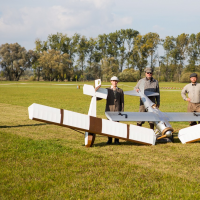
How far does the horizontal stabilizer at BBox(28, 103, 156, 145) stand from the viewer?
5672mm

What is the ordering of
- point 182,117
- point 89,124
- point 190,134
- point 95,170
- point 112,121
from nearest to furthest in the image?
point 95,170
point 89,124
point 112,121
point 190,134
point 182,117

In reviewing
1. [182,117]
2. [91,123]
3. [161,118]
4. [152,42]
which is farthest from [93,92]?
[152,42]

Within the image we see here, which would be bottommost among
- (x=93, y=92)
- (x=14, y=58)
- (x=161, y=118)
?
(x=161, y=118)

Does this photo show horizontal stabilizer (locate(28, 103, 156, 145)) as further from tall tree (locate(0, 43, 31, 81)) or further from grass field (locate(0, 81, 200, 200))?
tall tree (locate(0, 43, 31, 81))

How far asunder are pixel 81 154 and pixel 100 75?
287ft

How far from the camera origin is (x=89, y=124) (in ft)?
20.5

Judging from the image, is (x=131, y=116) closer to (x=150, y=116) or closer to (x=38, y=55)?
(x=150, y=116)

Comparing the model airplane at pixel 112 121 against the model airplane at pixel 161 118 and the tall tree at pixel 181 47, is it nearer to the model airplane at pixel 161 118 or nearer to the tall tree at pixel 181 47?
the model airplane at pixel 161 118

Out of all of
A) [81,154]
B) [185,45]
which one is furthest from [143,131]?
[185,45]

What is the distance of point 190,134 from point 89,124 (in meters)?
2.93

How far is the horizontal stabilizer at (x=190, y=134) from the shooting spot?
6.81 m

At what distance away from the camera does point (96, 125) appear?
632 cm

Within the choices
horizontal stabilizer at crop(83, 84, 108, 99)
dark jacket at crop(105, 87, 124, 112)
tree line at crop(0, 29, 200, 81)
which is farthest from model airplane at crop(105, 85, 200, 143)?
tree line at crop(0, 29, 200, 81)

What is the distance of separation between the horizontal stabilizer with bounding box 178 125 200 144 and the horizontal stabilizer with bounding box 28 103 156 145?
2.90 feet
